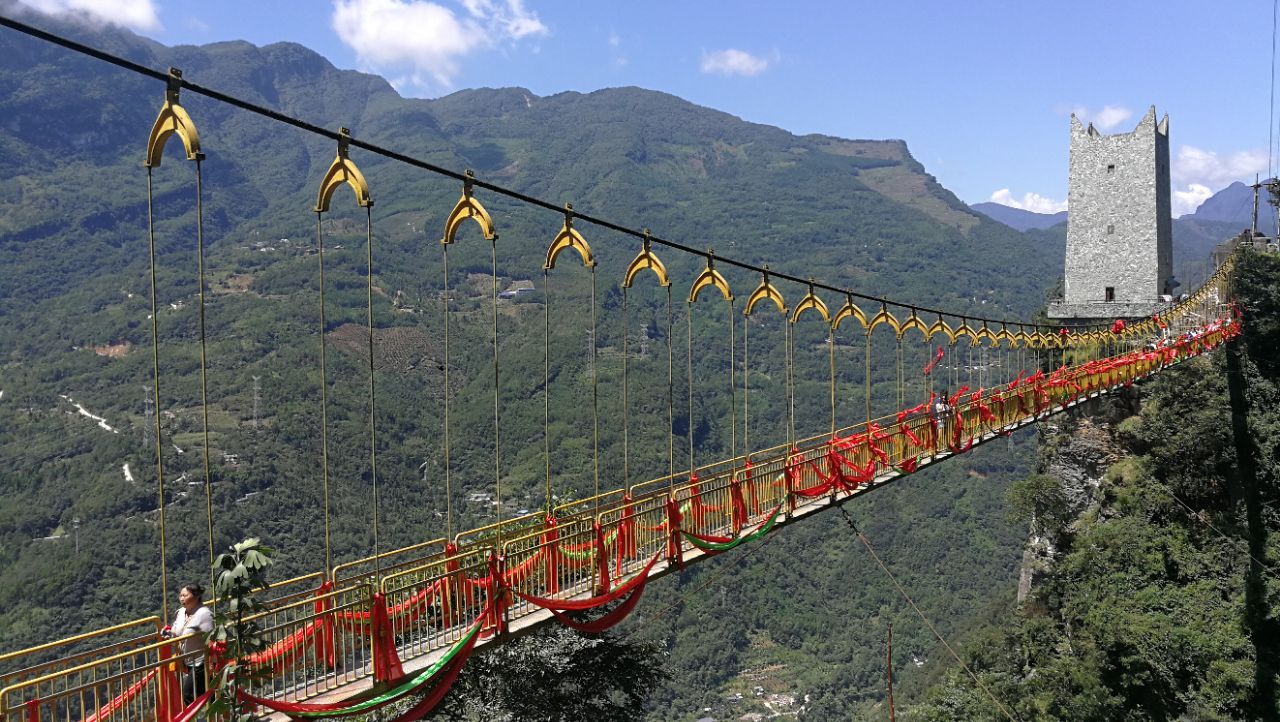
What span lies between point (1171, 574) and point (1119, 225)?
676 inches

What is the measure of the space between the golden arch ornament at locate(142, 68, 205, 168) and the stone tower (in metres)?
33.9

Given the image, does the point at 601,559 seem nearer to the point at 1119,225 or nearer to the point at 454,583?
the point at 454,583

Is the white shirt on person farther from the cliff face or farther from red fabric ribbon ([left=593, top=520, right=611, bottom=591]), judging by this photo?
the cliff face

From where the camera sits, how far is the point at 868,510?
3223 inches

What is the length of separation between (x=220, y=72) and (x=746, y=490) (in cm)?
20413

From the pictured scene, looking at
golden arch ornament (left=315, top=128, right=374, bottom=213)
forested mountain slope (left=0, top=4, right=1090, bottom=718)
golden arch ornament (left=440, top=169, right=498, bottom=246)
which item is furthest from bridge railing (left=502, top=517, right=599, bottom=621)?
forested mountain slope (left=0, top=4, right=1090, bottom=718)

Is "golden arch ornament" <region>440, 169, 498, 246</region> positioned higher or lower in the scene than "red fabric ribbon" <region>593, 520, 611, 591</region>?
higher

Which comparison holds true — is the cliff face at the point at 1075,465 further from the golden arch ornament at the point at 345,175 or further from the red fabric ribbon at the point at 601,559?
the golden arch ornament at the point at 345,175

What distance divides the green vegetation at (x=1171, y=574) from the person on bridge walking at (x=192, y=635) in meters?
17.9

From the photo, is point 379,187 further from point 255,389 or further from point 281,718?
point 281,718

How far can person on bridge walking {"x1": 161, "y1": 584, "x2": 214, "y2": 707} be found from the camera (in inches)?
196

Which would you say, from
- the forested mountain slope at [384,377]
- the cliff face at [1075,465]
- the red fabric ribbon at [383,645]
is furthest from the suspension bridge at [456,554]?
the cliff face at [1075,465]

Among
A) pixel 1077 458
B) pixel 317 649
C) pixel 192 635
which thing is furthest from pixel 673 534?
pixel 1077 458

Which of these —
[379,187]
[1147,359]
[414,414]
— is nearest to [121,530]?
[414,414]
